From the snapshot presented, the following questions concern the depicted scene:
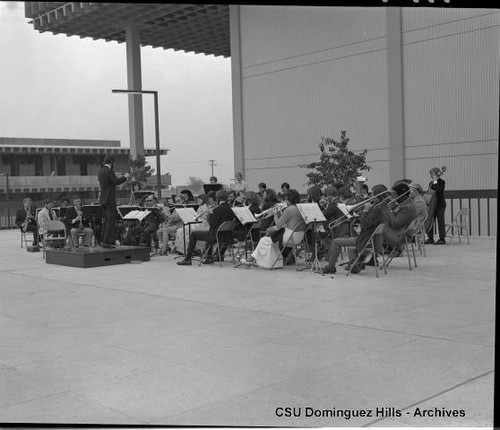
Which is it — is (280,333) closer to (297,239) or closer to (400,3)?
(400,3)

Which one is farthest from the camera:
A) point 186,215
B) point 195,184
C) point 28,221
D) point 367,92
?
point 195,184

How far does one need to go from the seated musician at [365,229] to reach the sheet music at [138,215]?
4494 mm

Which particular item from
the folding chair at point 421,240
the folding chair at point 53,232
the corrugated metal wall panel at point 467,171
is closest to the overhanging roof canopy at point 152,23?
the folding chair at point 53,232

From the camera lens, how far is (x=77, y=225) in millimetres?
15141

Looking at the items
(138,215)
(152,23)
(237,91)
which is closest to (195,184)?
(237,91)

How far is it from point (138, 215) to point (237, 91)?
1211 centimetres

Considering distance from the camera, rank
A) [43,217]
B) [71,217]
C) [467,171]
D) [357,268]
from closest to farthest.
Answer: [357,268], [71,217], [43,217], [467,171]

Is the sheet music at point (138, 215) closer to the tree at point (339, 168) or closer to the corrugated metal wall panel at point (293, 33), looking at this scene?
the tree at point (339, 168)

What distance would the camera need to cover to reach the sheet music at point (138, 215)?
12.9 meters

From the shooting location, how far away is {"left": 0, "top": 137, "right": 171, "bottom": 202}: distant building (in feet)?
137

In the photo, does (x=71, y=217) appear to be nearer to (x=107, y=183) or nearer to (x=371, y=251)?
(x=107, y=183)

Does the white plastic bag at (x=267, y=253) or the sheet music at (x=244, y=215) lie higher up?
the sheet music at (x=244, y=215)

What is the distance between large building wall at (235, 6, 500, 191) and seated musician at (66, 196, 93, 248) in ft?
21.2

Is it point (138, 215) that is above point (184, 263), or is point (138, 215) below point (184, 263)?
above
